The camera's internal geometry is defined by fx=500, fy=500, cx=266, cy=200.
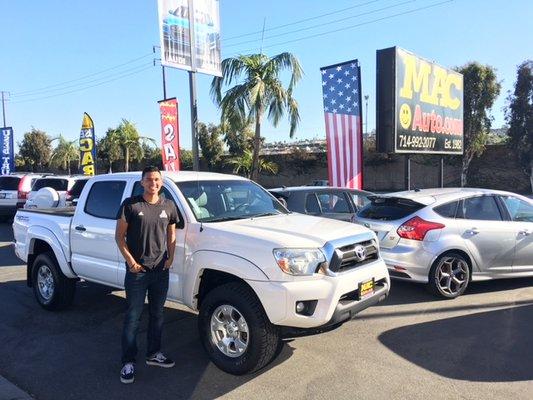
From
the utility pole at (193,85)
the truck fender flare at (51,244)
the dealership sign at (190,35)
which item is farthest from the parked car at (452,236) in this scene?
the utility pole at (193,85)

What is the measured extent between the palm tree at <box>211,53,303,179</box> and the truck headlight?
13.7 m

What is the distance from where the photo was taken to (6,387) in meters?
4.30

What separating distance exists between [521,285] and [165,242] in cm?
578

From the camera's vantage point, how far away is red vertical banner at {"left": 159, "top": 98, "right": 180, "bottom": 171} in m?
15.5

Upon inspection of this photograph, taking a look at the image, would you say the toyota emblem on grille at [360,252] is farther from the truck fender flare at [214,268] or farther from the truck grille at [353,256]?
the truck fender flare at [214,268]

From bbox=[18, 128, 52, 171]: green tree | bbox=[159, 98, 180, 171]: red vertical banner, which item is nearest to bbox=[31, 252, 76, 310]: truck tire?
bbox=[159, 98, 180, 171]: red vertical banner

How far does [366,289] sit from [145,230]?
2062mm

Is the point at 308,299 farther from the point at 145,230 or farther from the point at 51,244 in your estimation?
the point at 51,244

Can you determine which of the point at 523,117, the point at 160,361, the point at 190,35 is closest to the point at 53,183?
the point at 190,35

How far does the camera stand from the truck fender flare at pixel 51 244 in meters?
6.27

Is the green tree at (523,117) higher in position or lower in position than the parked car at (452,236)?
higher

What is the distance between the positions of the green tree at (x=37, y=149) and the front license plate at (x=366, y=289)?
5102 centimetres

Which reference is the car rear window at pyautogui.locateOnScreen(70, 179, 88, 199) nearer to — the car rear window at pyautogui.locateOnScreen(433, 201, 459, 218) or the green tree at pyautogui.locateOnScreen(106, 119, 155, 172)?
the car rear window at pyautogui.locateOnScreen(433, 201, 459, 218)

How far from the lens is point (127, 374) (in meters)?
4.36
